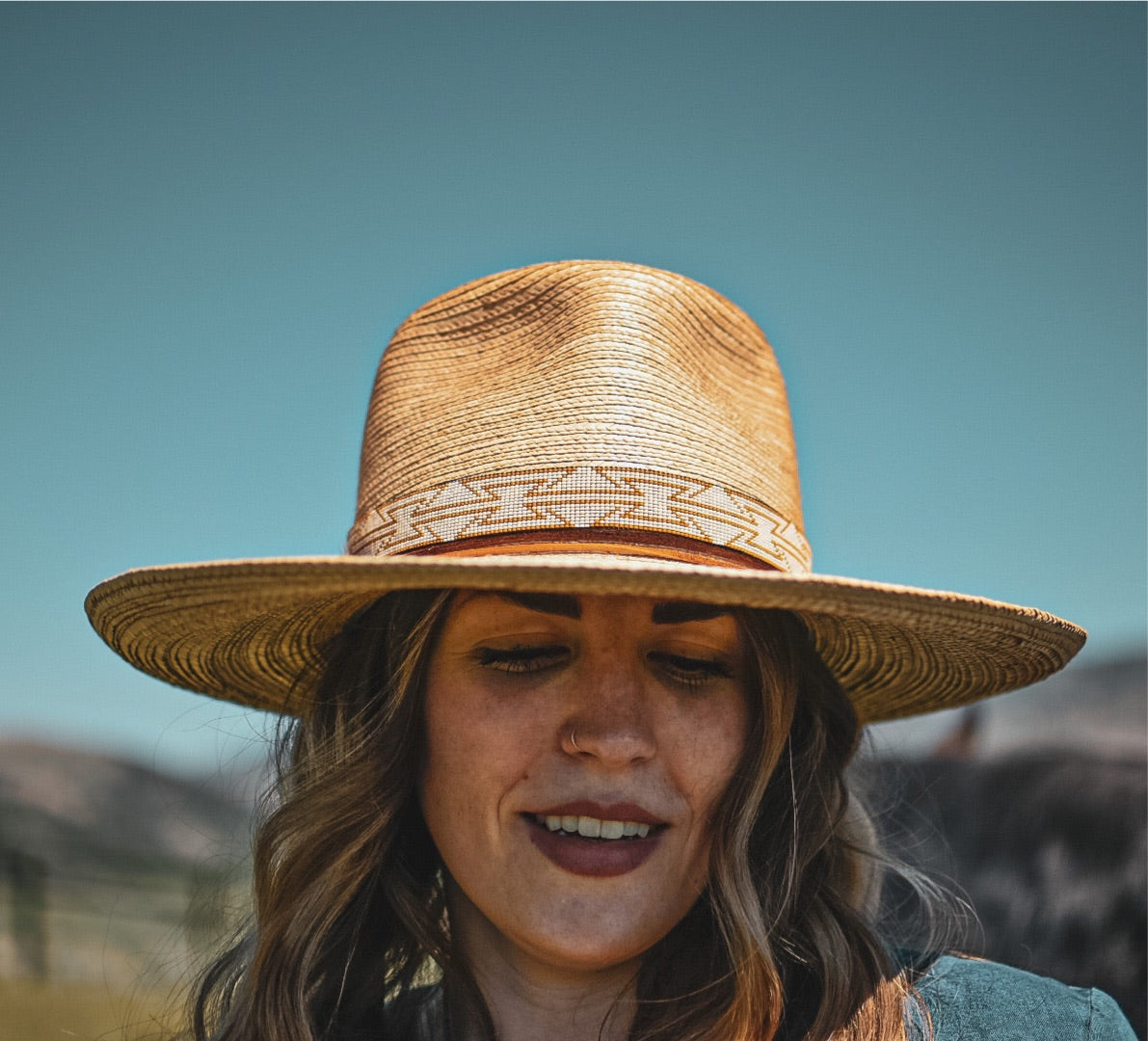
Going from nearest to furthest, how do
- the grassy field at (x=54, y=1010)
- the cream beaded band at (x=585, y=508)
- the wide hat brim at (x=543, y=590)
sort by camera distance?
the wide hat brim at (x=543, y=590)
the cream beaded band at (x=585, y=508)
the grassy field at (x=54, y=1010)

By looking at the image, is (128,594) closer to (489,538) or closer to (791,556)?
(489,538)

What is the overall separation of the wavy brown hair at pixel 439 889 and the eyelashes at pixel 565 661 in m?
0.10

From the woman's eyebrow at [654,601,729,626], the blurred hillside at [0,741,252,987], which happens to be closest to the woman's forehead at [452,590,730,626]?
the woman's eyebrow at [654,601,729,626]

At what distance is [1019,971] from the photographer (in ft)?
6.04

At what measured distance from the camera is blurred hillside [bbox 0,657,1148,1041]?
7.58 ft

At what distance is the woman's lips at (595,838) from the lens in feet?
5.36

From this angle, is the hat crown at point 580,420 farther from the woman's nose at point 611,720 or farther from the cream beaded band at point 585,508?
the woman's nose at point 611,720

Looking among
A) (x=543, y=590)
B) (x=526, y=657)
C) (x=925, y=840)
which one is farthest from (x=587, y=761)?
(x=925, y=840)

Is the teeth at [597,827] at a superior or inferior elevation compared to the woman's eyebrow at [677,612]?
inferior

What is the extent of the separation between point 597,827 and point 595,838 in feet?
0.06

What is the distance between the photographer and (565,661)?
1.71m

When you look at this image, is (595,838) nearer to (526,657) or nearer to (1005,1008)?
(526,657)

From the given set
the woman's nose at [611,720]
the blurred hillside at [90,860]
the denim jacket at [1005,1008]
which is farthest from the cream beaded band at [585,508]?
the blurred hillside at [90,860]

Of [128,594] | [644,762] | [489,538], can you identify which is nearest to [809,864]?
[644,762]
